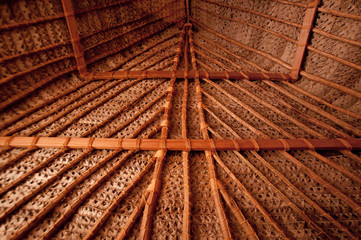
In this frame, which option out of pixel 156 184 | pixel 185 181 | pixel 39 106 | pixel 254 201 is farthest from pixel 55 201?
pixel 254 201

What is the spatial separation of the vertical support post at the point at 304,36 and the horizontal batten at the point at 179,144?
0.86m

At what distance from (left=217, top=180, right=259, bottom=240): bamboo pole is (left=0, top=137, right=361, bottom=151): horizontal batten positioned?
30 centimetres

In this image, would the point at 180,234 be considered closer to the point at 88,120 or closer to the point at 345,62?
the point at 88,120

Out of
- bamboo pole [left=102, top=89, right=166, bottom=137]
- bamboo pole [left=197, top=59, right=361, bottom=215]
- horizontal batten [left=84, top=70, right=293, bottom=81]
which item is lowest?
bamboo pole [left=197, top=59, right=361, bottom=215]

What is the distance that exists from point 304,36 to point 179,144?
1591 mm

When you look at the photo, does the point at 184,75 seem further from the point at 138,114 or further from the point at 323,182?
the point at 323,182

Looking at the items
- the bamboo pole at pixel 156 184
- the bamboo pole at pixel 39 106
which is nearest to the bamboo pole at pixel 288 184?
the bamboo pole at pixel 156 184

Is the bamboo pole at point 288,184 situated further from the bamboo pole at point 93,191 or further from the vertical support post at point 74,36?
the vertical support post at point 74,36

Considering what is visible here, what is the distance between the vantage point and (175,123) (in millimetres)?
1666

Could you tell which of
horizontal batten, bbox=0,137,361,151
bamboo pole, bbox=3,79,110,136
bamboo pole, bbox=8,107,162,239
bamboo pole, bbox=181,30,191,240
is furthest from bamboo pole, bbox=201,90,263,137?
bamboo pole, bbox=3,79,110,136

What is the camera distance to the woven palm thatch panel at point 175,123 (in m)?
1.14

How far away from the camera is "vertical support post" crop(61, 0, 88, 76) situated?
1812 millimetres

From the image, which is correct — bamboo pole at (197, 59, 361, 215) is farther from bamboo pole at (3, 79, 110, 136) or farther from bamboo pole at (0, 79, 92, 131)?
bamboo pole at (0, 79, 92, 131)

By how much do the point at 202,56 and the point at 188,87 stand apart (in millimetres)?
616
